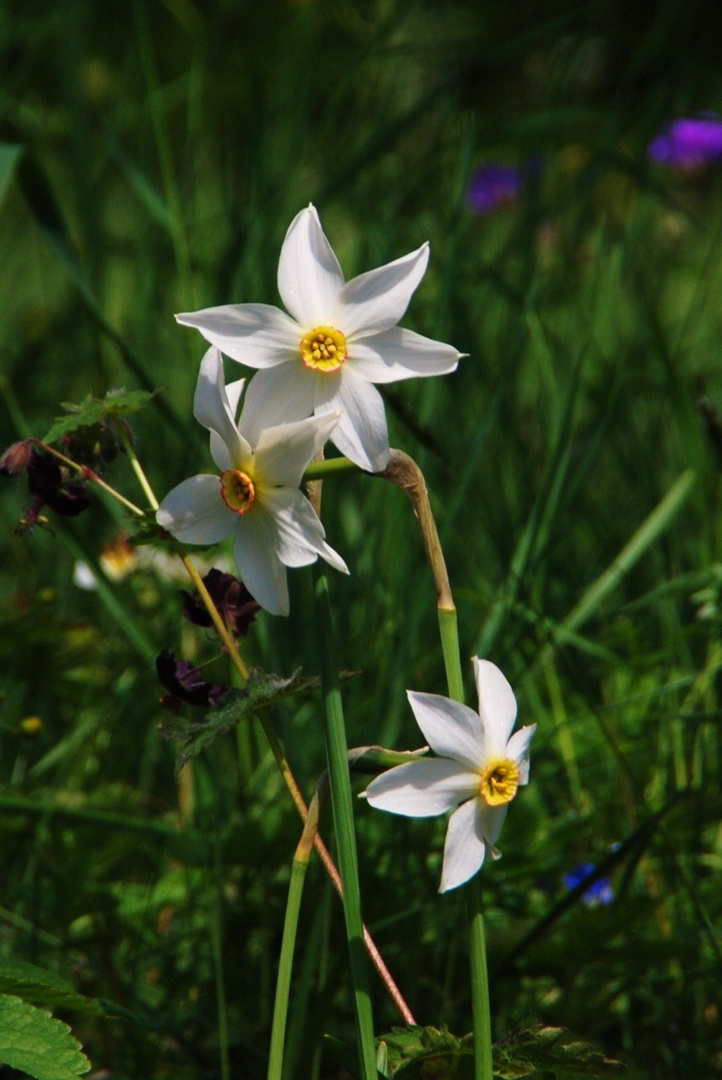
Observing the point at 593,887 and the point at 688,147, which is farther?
the point at 688,147

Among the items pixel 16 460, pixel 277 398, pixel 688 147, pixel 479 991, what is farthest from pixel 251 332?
pixel 688 147

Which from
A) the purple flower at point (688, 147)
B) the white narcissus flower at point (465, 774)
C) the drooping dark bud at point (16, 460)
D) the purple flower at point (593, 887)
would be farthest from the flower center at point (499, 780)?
the purple flower at point (688, 147)

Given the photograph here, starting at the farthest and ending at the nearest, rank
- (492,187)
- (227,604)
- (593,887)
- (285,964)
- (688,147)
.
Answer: (492,187) < (688,147) < (593,887) < (227,604) < (285,964)

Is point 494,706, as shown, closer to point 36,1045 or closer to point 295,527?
point 295,527

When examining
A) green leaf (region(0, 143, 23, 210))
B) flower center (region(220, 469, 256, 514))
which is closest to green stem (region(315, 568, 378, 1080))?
flower center (region(220, 469, 256, 514))

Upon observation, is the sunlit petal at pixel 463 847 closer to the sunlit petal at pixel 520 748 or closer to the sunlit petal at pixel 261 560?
the sunlit petal at pixel 520 748

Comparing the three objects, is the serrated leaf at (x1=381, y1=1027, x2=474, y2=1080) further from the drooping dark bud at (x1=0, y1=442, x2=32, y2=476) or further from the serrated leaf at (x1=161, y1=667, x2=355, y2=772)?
the drooping dark bud at (x1=0, y1=442, x2=32, y2=476)

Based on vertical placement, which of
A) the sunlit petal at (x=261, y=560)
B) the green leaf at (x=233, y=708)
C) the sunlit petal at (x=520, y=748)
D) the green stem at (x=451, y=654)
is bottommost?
the sunlit petal at (x=520, y=748)
